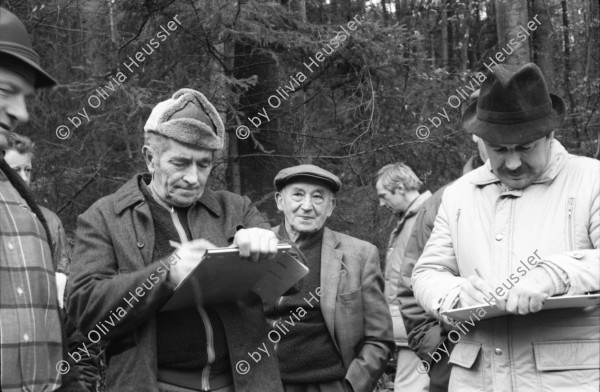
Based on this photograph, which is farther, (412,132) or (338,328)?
(412,132)

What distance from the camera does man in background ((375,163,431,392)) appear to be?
22.7 feet

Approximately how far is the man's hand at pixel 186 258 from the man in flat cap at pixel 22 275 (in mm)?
487

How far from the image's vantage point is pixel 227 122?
307 inches

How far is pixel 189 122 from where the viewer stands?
12.3 ft

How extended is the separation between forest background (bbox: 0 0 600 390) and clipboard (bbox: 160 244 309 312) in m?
3.82

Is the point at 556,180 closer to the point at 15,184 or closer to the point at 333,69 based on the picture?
the point at 15,184

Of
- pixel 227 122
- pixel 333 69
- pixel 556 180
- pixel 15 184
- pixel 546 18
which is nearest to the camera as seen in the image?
pixel 15 184

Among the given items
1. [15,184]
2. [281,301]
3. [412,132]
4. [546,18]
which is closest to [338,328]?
[281,301]

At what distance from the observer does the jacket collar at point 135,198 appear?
3738mm

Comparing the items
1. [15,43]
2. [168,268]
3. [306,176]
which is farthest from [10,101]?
[306,176]

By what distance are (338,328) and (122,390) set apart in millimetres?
2056

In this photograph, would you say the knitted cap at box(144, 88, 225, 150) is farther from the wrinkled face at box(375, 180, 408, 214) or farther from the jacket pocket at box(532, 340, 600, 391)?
the wrinkled face at box(375, 180, 408, 214)

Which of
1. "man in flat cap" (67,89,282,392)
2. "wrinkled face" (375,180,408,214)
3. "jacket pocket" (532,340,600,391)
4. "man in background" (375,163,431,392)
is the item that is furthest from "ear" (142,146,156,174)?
"wrinkled face" (375,180,408,214)

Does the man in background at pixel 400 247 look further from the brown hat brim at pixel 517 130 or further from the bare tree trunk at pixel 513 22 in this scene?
the bare tree trunk at pixel 513 22
